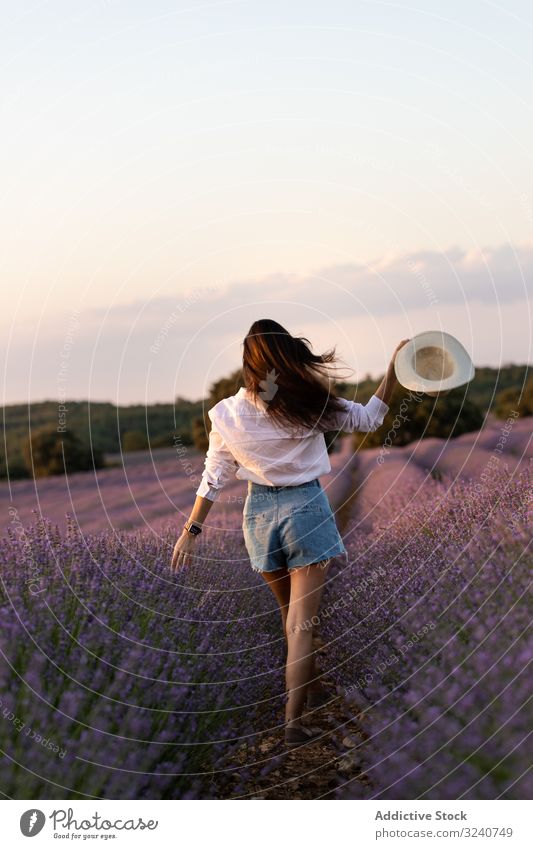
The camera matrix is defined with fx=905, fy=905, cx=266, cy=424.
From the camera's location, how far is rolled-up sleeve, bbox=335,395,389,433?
3.32 meters

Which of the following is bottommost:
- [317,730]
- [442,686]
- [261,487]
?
[317,730]

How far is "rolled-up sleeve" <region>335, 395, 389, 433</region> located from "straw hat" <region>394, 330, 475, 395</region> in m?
0.13

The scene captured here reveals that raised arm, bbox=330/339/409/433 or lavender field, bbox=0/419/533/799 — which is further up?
raised arm, bbox=330/339/409/433

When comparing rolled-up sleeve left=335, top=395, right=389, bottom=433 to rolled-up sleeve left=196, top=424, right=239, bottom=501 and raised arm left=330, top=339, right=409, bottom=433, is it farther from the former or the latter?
rolled-up sleeve left=196, top=424, right=239, bottom=501

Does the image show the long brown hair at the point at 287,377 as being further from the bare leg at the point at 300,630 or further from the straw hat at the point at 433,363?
the bare leg at the point at 300,630

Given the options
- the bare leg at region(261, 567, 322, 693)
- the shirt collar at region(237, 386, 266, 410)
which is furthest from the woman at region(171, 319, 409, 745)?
the bare leg at region(261, 567, 322, 693)

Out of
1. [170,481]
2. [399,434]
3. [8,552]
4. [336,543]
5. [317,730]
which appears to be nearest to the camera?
[8,552]

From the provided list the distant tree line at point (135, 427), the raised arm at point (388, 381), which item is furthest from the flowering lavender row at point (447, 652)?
the distant tree line at point (135, 427)

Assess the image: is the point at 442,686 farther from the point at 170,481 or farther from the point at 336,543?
the point at 170,481

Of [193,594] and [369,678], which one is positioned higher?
[193,594]

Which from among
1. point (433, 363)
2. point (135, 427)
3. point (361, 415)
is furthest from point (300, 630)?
point (135, 427)

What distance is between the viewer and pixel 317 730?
3.58 metres
